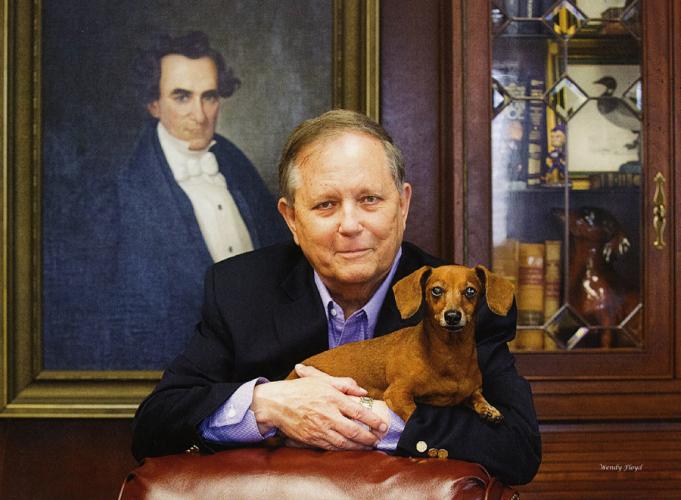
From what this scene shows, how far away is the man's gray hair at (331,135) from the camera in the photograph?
1.94 meters

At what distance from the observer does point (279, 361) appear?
6.41 feet

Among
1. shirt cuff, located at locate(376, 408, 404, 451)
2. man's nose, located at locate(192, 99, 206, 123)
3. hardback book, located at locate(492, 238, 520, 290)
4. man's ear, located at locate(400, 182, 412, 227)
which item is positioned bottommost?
shirt cuff, located at locate(376, 408, 404, 451)

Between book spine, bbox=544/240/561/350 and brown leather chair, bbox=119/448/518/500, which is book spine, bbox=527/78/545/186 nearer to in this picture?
book spine, bbox=544/240/561/350

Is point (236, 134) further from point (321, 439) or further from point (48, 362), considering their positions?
point (321, 439)

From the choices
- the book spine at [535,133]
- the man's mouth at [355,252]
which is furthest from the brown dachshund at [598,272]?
the man's mouth at [355,252]

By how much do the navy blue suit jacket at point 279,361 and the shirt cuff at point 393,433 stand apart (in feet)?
0.12

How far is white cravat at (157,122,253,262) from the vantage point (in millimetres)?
2713

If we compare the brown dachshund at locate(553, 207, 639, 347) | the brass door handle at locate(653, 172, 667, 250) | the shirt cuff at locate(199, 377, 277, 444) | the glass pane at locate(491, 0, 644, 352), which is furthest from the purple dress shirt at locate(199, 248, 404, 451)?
the brass door handle at locate(653, 172, 667, 250)

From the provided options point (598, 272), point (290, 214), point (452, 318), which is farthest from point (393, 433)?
point (598, 272)

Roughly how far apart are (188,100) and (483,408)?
4.98 feet

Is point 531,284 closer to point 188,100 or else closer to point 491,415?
point 491,415

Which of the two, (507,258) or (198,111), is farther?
(198,111)

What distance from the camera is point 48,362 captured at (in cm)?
271

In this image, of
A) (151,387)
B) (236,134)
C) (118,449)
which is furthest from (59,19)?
(118,449)
